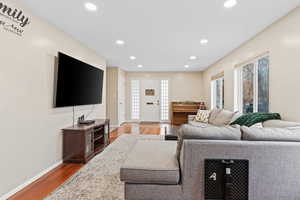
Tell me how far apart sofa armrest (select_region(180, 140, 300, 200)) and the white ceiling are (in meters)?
1.72

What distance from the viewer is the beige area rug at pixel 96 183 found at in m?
1.88

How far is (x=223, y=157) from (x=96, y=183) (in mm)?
1636

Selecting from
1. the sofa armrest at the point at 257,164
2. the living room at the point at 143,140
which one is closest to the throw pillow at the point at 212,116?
the living room at the point at 143,140

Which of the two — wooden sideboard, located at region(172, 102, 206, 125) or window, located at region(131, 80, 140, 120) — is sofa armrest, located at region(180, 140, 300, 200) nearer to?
wooden sideboard, located at region(172, 102, 206, 125)

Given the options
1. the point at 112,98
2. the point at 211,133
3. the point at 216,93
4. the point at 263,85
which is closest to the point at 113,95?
the point at 112,98

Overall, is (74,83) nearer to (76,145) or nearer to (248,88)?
(76,145)

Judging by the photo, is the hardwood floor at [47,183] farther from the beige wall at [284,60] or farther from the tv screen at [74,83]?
the beige wall at [284,60]

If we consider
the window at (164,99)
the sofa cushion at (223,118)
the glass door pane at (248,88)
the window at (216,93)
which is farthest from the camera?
the window at (164,99)

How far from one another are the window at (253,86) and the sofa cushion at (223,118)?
406 millimetres

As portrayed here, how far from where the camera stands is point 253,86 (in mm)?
3395

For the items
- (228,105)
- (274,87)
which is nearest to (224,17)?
(274,87)

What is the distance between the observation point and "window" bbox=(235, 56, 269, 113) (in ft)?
9.80

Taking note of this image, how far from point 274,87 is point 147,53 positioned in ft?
9.73

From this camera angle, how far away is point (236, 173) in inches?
56.8
